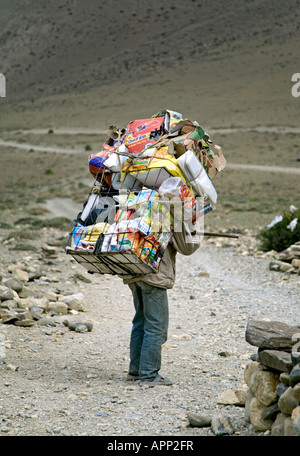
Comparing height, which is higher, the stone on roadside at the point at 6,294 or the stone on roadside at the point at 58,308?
the stone on roadside at the point at 6,294

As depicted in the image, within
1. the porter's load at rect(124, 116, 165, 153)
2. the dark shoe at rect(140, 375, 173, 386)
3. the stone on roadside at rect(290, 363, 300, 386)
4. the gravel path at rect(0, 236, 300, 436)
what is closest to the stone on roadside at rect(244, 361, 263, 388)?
the gravel path at rect(0, 236, 300, 436)

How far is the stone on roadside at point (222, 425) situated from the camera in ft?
14.0

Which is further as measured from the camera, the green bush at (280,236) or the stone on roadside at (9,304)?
the green bush at (280,236)

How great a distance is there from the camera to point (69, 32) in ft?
331

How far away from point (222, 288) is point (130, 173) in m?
5.53

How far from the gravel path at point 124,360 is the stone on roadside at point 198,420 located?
2.1 inches

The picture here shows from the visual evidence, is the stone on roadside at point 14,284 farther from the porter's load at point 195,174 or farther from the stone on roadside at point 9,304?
the porter's load at point 195,174

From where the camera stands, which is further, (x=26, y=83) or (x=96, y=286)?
(x=26, y=83)

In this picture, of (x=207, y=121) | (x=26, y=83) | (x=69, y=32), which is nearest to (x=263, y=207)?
(x=207, y=121)

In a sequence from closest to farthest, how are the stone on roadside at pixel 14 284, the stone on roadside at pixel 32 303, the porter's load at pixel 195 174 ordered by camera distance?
1. the porter's load at pixel 195 174
2. the stone on roadside at pixel 32 303
3. the stone on roadside at pixel 14 284

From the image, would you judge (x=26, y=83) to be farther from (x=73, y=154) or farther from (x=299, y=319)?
(x=299, y=319)

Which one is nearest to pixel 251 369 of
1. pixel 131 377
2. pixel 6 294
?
pixel 131 377

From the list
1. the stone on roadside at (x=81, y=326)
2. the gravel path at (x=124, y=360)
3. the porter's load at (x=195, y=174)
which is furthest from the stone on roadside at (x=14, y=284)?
the porter's load at (x=195, y=174)

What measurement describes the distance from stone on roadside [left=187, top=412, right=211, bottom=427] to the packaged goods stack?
1105mm
